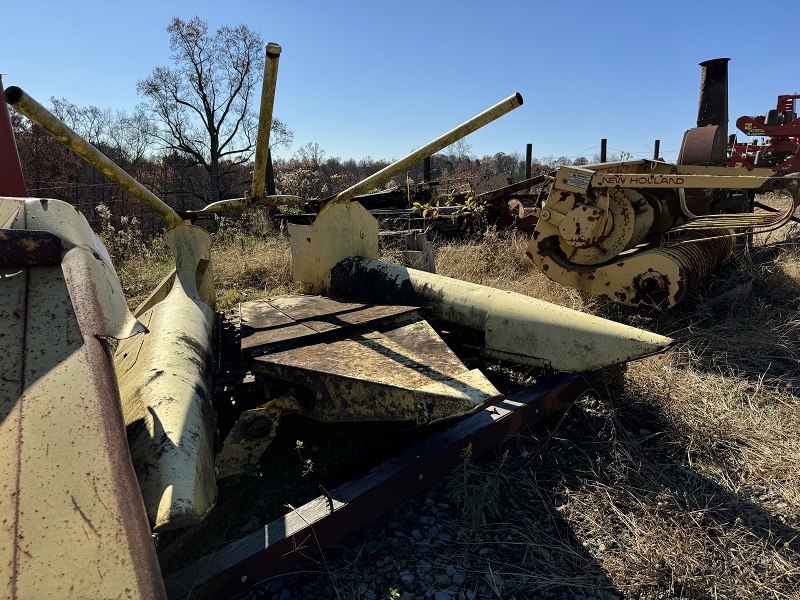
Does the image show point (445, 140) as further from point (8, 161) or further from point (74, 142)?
point (8, 161)

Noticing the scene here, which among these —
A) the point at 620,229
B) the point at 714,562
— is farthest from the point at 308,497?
the point at 620,229

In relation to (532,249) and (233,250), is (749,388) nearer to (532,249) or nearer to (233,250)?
(532,249)

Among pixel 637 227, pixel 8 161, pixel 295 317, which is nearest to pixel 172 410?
pixel 295 317

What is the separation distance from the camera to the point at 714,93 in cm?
592

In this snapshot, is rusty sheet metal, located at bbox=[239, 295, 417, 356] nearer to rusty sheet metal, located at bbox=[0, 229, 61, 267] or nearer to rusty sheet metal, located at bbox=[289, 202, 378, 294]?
rusty sheet metal, located at bbox=[289, 202, 378, 294]

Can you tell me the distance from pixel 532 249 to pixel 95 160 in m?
3.43

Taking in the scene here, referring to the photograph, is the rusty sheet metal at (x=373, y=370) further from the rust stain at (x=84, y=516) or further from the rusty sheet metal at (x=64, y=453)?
the rust stain at (x=84, y=516)

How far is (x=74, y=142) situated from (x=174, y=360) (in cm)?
123

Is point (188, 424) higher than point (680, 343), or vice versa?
point (188, 424)

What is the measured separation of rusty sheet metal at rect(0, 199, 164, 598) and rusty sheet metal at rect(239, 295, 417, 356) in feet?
2.94

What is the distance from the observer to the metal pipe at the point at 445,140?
2.69m

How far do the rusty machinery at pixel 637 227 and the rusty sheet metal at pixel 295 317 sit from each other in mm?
2229

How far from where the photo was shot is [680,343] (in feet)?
13.0

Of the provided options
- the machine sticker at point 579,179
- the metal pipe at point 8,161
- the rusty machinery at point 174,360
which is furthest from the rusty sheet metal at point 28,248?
the machine sticker at point 579,179
